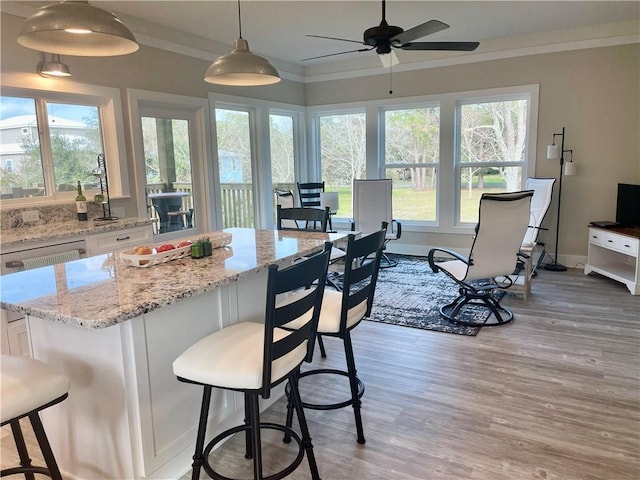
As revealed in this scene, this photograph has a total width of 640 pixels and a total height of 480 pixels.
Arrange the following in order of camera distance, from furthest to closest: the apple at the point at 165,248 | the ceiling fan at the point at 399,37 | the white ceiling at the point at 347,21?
the white ceiling at the point at 347,21 → the ceiling fan at the point at 399,37 → the apple at the point at 165,248

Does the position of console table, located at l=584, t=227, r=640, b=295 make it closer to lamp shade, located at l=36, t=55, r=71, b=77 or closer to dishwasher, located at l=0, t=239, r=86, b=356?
dishwasher, located at l=0, t=239, r=86, b=356

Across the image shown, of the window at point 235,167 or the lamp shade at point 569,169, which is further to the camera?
the window at point 235,167

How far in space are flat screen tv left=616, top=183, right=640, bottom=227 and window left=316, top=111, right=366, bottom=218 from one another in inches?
129

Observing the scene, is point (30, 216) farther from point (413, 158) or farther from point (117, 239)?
point (413, 158)

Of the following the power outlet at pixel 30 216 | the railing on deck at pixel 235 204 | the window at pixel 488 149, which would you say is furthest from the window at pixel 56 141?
the window at pixel 488 149

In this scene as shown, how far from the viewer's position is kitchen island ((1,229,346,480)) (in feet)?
5.33

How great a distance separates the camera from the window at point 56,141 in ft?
12.0

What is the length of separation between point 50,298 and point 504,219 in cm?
315

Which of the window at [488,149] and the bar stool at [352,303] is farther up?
the window at [488,149]

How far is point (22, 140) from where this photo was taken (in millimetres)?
3723

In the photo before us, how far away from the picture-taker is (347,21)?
474cm

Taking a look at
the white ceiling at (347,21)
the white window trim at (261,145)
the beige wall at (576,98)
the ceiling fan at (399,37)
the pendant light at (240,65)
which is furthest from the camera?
the white window trim at (261,145)

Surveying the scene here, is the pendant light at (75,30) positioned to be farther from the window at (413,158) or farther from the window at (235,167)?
the window at (413,158)

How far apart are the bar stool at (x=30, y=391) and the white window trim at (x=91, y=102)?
2595 mm
